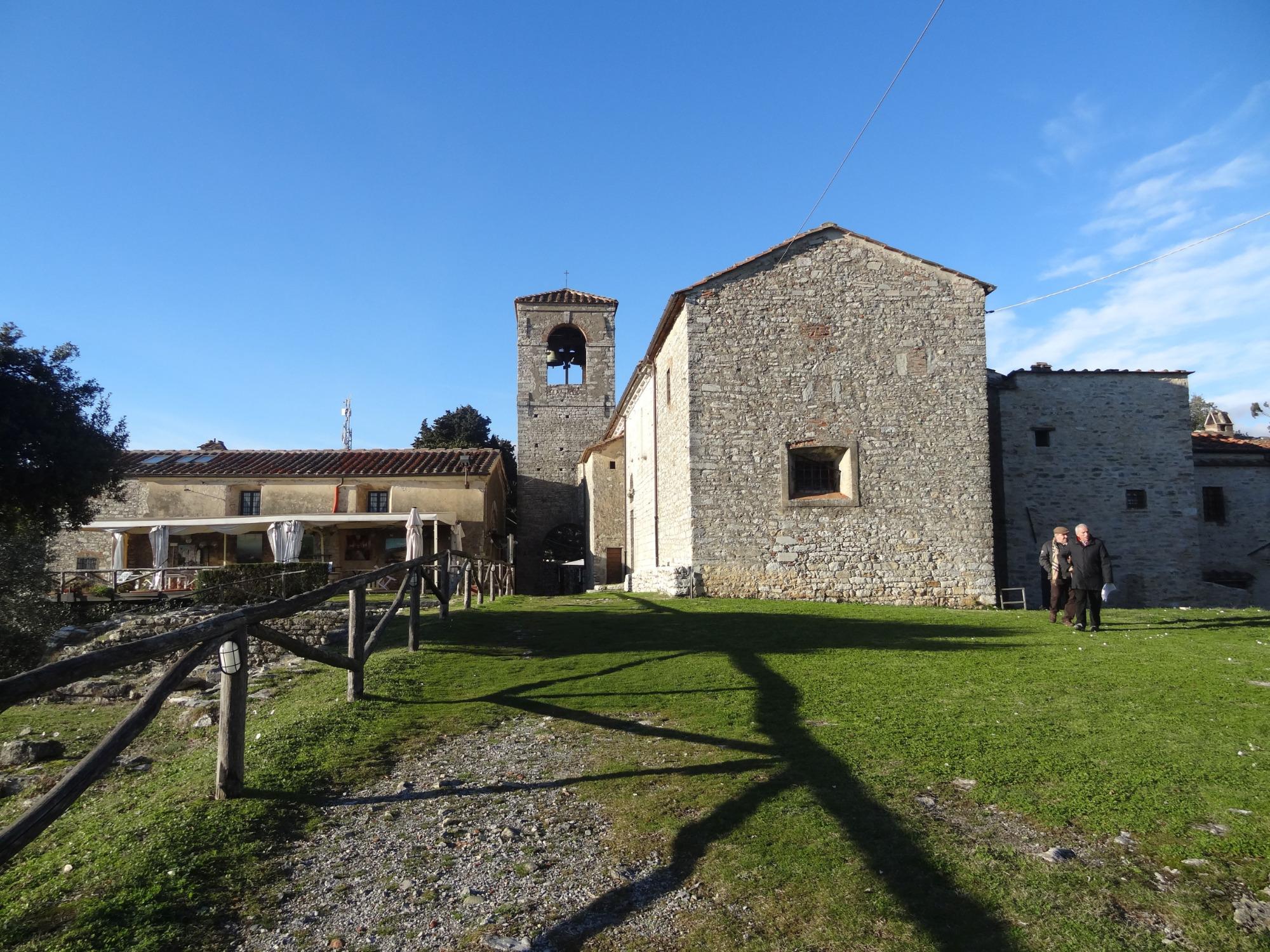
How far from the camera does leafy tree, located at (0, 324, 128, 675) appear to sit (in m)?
10.5

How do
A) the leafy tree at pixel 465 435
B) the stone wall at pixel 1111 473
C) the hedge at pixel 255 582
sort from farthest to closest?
the leafy tree at pixel 465 435, the stone wall at pixel 1111 473, the hedge at pixel 255 582

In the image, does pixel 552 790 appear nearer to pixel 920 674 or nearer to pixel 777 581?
pixel 920 674

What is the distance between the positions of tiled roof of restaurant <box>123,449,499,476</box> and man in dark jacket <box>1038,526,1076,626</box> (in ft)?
63.5

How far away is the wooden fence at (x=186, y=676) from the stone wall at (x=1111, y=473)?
17326 mm

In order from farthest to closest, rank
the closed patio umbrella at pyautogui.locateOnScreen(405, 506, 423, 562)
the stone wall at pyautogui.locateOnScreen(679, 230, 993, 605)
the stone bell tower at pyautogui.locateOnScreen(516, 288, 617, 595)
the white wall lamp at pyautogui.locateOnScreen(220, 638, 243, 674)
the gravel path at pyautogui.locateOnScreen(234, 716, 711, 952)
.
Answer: the stone bell tower at pyautogui.locateOnScreen(516, 288, 617, 595) < the closed patio umbrella at pyautogui.locateOnScreen(405, 506, 423, 562) < the stone wall at pyautogui.locateOnScreen(679, 230, 993, 605) < the white wall lamp at pyautogui.locateOnScreen(220, 638, 243, 674) < the gravel path at pyautogui.locateOnScreen(234, 716, 711, 952)

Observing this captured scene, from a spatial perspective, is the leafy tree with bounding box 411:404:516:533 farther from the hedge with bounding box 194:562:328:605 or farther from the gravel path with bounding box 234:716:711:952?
the gravel path with bounding box 234:716:711:952

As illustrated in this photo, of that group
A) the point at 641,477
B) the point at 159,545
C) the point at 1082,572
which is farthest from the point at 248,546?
the point at 1082,572

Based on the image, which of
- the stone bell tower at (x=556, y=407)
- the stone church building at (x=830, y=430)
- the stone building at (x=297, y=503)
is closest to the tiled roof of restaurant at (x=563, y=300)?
the stone bell tower at (x=556, y=407)

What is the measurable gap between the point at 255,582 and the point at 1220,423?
97.6 ft

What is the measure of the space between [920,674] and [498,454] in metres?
24.6

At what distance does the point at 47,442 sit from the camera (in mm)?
10844

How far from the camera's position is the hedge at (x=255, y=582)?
17.5 meters

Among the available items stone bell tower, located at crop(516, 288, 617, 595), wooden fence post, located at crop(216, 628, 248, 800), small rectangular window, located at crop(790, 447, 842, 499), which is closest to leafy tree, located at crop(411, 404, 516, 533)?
stone bell tower, located at crop(516, 288, 617, 595)

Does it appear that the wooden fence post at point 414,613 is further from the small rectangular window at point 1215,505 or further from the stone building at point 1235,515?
the small rectangular window at point 1215,505
